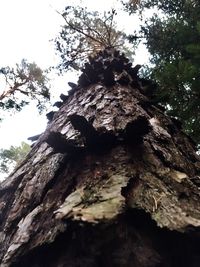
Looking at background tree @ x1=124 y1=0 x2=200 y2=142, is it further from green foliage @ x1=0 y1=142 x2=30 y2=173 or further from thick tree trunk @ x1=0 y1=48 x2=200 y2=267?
green foliage @ x1=0 y1=142 x2=30 y2=173

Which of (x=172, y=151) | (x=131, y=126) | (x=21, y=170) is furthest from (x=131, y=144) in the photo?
(x=21, y=170)

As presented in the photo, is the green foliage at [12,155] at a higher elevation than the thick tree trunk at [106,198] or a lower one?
higher

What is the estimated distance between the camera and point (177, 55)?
8352mm

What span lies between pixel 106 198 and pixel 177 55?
6.89 m

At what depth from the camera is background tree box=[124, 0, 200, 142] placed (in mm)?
5246

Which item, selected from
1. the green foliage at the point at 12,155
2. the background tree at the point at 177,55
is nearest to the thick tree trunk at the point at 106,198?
the background tree at the point at 177,55

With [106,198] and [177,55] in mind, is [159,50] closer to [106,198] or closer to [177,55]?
[177,55]

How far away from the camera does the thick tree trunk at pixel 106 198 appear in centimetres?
193

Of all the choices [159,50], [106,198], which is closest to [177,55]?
[159,50]

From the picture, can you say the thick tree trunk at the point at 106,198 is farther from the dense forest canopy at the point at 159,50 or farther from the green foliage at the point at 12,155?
the green foliage at the point at 12,155

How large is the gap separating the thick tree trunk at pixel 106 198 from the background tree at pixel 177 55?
1456 millimetres

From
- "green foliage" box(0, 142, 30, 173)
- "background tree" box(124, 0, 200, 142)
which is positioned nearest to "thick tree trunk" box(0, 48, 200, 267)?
"background tree" box(124, 0, 200, 142)

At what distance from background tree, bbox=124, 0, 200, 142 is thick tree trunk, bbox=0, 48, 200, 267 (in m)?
1.46

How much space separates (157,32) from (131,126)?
23.8 feet
